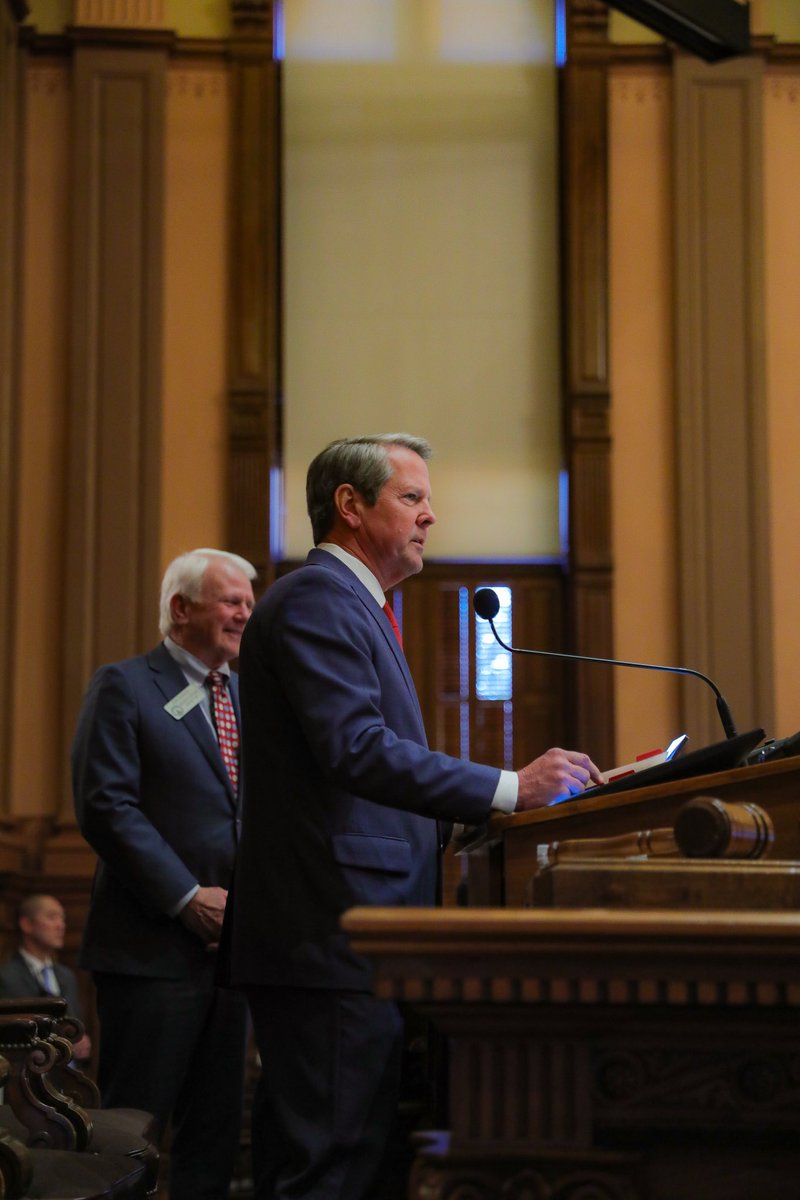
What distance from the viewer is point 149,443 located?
25.0ft

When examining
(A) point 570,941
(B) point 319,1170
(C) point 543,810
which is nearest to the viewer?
(A) point 570,941

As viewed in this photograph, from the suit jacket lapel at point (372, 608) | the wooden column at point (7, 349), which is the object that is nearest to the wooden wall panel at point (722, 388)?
the wooden column at point (7, 349)

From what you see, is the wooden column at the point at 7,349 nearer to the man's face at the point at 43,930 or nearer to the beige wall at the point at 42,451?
the beige wall at the point at 42,451

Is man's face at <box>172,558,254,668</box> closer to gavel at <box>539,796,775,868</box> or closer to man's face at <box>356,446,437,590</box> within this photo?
man's face at <box>356,446,437,590</box>

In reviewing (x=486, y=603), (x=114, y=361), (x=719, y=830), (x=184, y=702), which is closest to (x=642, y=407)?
(x=114, y=361)

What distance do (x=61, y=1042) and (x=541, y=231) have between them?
19.7 ft

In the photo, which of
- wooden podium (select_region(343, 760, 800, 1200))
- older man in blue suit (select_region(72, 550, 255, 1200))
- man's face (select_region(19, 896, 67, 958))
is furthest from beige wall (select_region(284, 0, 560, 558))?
wooden podium (select_region(343, 760, 800, 1200))

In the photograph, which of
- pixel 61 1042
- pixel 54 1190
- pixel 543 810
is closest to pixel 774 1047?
pixel 543 810

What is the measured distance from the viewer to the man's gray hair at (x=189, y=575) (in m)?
3.74

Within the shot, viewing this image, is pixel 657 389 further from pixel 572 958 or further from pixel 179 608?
pixel 572 958

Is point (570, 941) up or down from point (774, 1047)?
up

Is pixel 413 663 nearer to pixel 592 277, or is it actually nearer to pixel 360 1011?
pixel 592 277

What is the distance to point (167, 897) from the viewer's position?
10.9 feet

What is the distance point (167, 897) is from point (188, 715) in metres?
0.47
